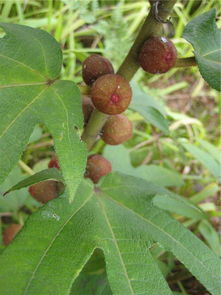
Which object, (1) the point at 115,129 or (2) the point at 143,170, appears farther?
(2) the point at 143,170

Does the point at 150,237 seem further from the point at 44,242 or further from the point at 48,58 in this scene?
the point at 48,58

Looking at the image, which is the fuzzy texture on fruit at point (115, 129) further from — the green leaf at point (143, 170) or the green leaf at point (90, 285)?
the green leaf at point (143, 170)

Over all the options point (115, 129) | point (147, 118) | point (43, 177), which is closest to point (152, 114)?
point (147, 118)

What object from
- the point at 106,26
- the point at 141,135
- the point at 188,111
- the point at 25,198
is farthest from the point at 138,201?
the point at 188,111

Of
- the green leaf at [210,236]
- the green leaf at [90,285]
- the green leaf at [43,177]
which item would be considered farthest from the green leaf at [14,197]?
the green leaf at [210,236]

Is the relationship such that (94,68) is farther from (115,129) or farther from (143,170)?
(143,170)

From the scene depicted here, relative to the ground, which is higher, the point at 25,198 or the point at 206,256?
the point at 206,256

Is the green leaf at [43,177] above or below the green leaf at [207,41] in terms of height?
below
